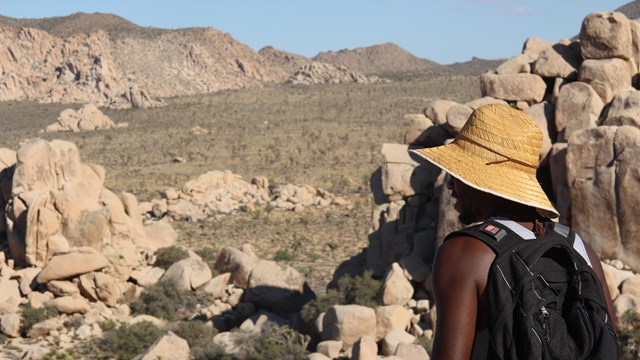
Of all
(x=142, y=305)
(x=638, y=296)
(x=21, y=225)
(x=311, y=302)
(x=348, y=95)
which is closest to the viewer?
(x=638, y=296)

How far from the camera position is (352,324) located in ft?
38.9

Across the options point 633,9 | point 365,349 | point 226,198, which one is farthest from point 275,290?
point 633,9

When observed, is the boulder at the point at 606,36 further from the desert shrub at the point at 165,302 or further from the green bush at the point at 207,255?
the green bush at the point at 207,255

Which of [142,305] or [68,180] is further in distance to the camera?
[68,180]

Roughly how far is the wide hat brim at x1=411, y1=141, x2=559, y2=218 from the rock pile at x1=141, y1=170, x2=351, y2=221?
2364 cm

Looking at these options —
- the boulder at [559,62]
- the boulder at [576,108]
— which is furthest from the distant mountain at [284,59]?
the boulder at [576,108]

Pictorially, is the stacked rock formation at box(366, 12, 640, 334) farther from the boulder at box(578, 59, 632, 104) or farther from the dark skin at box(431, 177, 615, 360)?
the dark skin at box(431, 177, 615, 360)

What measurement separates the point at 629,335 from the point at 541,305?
29.3 ft

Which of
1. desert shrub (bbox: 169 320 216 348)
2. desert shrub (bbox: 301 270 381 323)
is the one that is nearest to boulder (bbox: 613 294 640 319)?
desert shrub (bbox: 301 270 381 323)

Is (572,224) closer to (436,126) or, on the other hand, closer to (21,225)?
(436,126)

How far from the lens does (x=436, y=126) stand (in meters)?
14.6

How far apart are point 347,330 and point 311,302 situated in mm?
2037

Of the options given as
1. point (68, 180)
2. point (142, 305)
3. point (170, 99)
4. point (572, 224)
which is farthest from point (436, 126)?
point (170, 99)

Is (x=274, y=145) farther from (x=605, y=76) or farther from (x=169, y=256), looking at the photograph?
(x=605, y=76)
